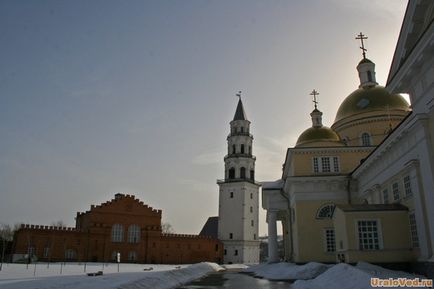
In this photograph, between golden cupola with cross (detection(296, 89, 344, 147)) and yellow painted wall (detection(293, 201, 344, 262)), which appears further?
golden cupola with cross (detection(296, 89, 344, 147))

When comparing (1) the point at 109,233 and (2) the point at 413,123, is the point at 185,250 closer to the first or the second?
(1) the point at 109,233

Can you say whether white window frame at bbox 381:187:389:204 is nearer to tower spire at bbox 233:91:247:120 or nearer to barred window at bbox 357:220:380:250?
barred window at bbox 357:220:380:250

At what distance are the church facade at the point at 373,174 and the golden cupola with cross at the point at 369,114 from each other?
84 mm

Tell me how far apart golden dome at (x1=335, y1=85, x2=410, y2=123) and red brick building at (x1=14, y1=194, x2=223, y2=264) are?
33.3 m

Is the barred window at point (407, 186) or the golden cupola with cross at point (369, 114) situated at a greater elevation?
the golden cupola with cross at point (369, 114)

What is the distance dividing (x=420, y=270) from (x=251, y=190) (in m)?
48.6

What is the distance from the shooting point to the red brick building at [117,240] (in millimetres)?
49406

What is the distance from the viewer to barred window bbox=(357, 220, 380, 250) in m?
21.0

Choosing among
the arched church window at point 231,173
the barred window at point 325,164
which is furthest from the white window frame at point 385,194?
the arched church window at point 231,173

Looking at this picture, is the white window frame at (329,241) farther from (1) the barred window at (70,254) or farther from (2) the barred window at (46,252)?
(2) the barred window at (46,252)

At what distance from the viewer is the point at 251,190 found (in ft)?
219

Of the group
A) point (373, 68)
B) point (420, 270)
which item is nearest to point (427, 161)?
point (420, 270)

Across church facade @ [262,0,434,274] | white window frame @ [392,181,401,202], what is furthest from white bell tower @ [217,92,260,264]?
white window frame @ [392,181,401,202]

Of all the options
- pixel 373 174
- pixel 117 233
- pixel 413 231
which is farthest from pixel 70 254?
pixel 413 231
